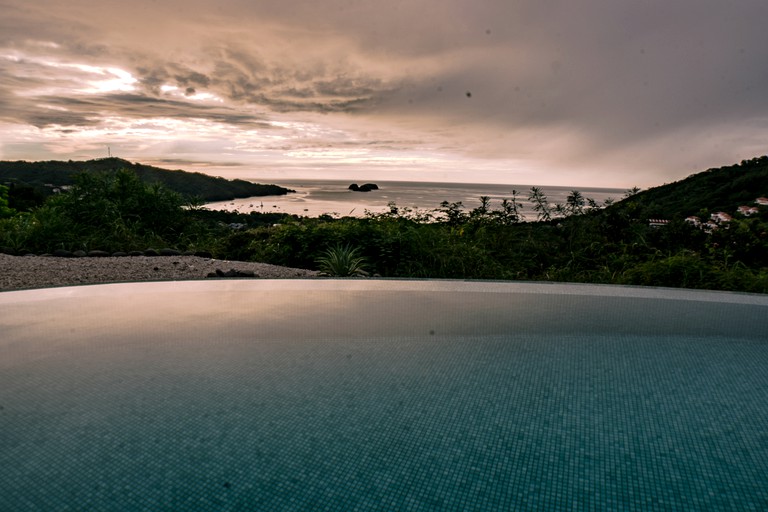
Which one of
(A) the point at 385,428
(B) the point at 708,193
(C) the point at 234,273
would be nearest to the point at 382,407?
(A) the point at 385,428

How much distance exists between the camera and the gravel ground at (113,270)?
534cm

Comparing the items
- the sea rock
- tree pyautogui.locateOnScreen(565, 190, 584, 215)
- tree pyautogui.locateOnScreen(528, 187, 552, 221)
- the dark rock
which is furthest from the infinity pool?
the sea rock

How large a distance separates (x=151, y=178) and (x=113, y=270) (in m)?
4.71

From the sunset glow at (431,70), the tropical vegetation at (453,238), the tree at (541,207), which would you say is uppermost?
the sunset glow at (431,70)

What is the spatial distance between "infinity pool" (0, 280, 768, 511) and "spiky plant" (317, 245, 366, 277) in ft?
5.85

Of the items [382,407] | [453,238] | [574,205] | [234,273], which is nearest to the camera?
[382,407]

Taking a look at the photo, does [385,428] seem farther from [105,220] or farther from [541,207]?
[105,220]

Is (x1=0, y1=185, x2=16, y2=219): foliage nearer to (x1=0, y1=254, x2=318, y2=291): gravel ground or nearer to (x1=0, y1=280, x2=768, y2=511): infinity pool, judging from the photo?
(x1=0, y1=254, x2=318, y2=291): gravel ground

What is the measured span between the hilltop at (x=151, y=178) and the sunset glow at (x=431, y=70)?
4.11 ft

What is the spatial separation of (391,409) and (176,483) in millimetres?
985

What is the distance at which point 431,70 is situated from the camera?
8.49 m

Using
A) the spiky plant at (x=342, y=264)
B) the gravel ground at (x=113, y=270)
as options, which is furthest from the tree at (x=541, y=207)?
the gravel ground at (x=113, y=270)

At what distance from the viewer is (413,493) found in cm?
167

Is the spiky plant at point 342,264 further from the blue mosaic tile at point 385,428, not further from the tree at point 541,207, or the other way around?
the tree at point 541,207
